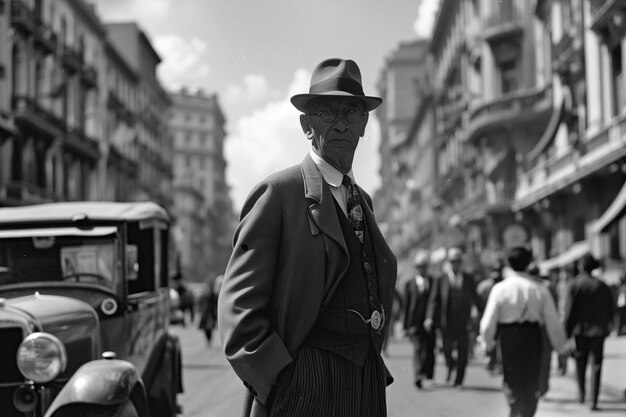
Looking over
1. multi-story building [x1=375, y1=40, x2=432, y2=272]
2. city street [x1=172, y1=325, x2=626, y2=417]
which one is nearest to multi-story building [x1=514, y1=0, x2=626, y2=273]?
city street [x1=172, y1=325, x2=626, y2=417]

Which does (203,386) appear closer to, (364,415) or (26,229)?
(26,229)

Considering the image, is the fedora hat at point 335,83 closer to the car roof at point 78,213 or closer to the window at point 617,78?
the car roof at point 78,213

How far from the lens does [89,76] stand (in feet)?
155

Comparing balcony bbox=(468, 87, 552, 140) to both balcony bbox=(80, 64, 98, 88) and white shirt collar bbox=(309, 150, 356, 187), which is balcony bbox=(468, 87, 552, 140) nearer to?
balcony bbox=(80, 64, 98, 88)

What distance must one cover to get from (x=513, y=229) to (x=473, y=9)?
2495 centimetres

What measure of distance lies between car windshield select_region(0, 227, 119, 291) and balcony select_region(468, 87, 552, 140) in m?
30.0

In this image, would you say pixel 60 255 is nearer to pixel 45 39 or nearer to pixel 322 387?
pixel 322 387

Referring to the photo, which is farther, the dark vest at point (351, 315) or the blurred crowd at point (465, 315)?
the blurred crowd at point (465, 315)

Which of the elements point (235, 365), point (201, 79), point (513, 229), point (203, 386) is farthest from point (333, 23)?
point (513, 229)

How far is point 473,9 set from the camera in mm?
43406

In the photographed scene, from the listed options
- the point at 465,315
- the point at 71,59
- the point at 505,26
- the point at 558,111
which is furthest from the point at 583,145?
the point at 71,59

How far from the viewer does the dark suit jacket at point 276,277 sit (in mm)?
3129

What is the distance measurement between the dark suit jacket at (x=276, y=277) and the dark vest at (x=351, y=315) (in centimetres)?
6

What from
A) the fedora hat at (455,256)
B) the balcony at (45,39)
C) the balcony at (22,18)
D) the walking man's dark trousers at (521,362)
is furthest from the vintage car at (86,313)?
the balcony at (45,39)
